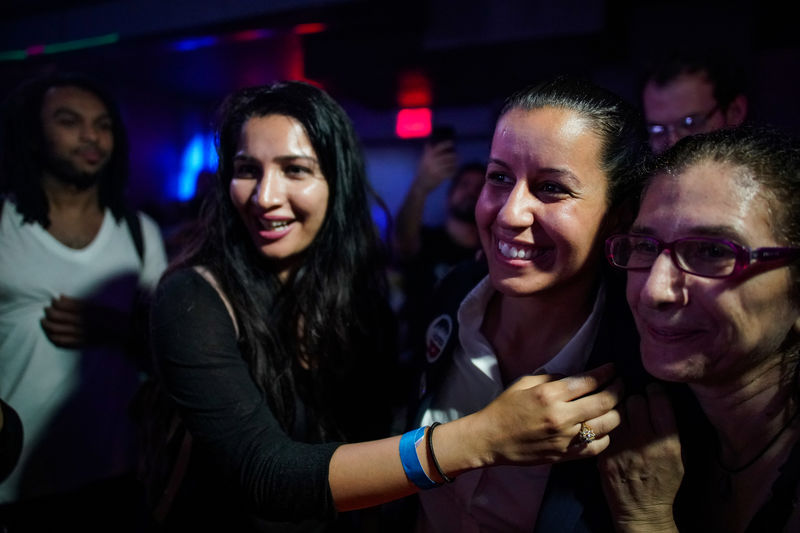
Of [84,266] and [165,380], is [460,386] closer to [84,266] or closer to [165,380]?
[165,380]

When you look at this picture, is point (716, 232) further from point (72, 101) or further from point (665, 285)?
point (72, 101)

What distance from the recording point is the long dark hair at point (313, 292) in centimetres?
155

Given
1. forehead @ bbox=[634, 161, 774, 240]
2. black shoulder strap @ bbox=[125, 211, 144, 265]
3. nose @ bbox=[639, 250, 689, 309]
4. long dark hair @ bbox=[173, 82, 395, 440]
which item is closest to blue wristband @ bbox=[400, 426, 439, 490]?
long dark hair @ bbox=[173, 82, 395, 440]

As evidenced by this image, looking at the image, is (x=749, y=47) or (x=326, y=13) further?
(x=326, y=13)

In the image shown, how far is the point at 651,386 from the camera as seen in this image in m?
1.18

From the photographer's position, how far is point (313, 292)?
5.57 ft

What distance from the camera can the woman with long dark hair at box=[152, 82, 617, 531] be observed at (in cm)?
119

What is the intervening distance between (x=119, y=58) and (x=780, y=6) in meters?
6.25

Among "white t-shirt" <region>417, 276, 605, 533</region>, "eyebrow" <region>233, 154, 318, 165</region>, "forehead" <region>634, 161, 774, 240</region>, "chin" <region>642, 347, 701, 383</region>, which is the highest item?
"eyebrow" <region>233, 154, 318, 165</region>

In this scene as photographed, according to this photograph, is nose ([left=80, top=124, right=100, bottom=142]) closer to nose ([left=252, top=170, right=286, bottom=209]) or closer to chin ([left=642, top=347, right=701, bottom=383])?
nose ([left=252, top=170, right=286, bottom=209])

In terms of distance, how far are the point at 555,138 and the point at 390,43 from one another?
4133 millimetres

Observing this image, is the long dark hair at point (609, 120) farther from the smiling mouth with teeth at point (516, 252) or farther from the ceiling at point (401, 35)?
the ceiling at point (401, 35)

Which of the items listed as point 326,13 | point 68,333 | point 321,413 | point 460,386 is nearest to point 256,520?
point 321,413

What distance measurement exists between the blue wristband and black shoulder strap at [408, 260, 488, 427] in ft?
0.93
